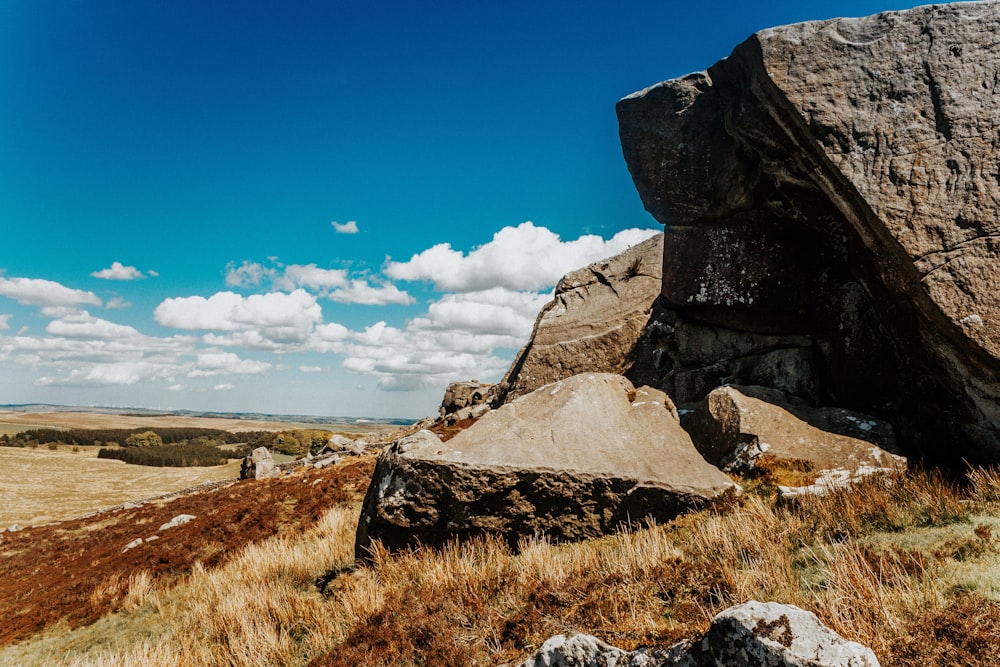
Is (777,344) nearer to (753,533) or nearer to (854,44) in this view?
(854,44)

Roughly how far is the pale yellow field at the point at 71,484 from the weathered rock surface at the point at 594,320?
34320 millimetres

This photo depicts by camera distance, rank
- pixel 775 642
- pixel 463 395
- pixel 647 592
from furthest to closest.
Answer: pixel 463 395, pixel 647 592, pixel 775 642

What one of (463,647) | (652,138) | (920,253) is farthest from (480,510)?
(652,138)

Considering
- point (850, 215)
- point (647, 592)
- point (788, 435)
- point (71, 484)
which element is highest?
point (850, 215)

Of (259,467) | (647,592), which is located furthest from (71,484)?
(647,592)

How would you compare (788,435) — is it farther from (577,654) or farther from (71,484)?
(71,484)

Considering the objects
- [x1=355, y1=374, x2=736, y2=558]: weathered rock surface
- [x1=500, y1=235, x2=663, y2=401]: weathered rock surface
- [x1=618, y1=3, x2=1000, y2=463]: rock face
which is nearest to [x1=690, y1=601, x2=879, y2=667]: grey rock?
[x1=355, y1=374, x2=736, y2=558]: weathered rock surface

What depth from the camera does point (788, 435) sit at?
33.3 feet

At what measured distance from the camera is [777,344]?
45.7 feet

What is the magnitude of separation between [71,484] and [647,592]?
5925 cm

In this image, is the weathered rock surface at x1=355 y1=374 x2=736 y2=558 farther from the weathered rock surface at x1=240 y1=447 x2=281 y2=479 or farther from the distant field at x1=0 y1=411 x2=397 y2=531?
the distant field at x1=0 y1=411 x2=397 y2=531

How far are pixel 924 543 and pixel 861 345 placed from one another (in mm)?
7404

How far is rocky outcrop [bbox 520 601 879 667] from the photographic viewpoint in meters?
3.11

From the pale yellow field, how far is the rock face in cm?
4124
